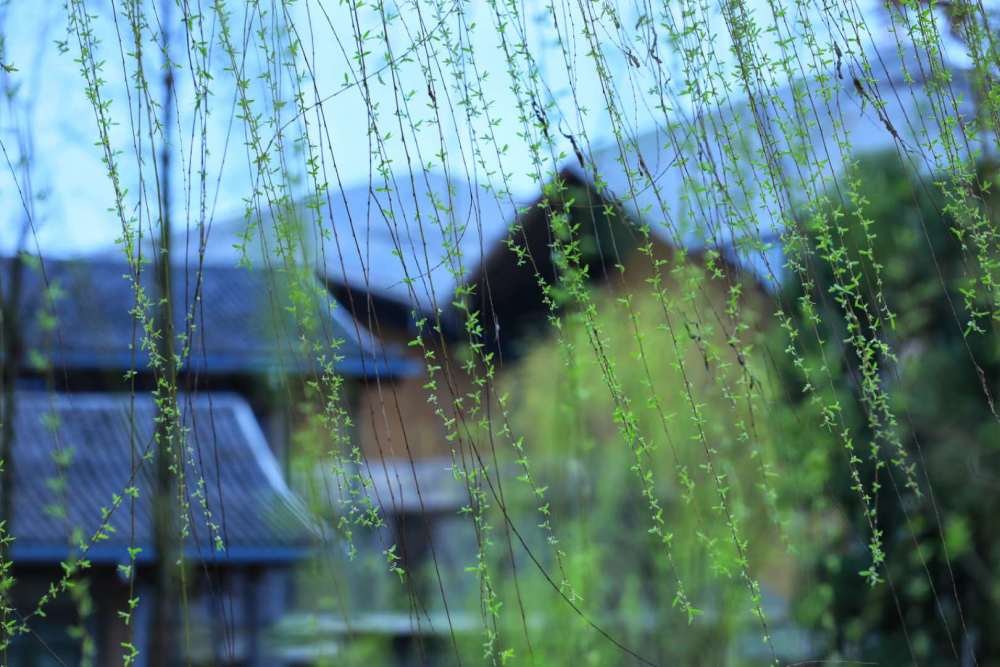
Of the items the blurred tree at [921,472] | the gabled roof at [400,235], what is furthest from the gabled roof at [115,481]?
the blurred tree at [921,472]

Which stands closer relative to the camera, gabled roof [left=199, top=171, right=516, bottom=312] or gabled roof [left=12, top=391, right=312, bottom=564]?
gabled roof [left=199, top=171, right=516, bottom=312]

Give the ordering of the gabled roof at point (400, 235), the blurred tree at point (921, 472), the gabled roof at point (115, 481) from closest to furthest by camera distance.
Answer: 1. the gabled roof at point (400, 235)
2. the blurred tree at point (921, 472)
3. the gabled roof at point (115, 481)

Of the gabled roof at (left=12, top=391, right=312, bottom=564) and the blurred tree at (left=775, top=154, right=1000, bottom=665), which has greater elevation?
the gabled roof at (left=12, top=391, right=312, bottom=564)

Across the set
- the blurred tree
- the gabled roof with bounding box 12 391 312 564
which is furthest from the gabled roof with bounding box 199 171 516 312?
the blurred tree

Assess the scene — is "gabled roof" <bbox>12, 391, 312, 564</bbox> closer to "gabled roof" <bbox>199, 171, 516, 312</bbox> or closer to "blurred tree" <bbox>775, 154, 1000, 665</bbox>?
"gabled roof" <bbox>199, 171, 516, 312</bbox>

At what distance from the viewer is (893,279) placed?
5027mm

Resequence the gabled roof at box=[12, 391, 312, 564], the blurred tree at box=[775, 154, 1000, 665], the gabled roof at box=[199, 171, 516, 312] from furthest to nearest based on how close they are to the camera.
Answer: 1. the gabled roof at box=[12, 391, 312, 564]
2. the blurred tree at box=[775, 154, 1000, 665]
3. the gabled roof at box=[199, 171, 516, 312]

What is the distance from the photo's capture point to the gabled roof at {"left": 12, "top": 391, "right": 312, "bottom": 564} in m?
5.98

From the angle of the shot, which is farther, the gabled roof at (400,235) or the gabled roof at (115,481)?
the gabled roof at (115,481)

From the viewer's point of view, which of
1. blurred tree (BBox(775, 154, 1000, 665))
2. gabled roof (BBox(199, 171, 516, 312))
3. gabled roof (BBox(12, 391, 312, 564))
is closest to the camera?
gabled roof (BBox(199, 171, 516, 312))

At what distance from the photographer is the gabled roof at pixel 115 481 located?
5980 mm

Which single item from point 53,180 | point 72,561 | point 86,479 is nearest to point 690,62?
point 72,561

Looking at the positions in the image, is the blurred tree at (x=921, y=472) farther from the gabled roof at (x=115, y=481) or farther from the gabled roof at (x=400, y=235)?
the gabled roof at (x=115, y=481)

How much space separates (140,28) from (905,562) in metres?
4.36
